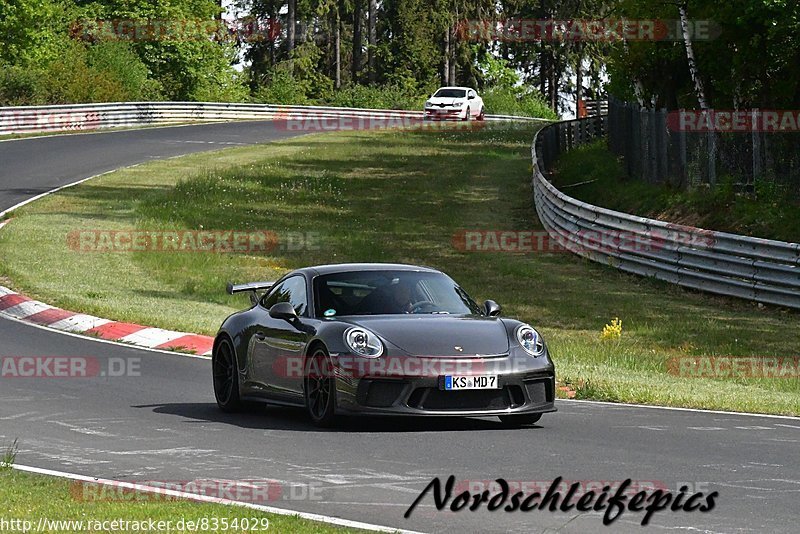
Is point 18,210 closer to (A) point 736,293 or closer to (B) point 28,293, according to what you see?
(B) point 28,293

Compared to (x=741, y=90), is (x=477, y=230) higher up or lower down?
lower down

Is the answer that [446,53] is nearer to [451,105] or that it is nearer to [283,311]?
[451,105]

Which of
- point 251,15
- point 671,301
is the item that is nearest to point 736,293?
point 671,301

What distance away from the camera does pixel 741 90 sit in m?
32.6

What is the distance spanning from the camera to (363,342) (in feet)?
38.5

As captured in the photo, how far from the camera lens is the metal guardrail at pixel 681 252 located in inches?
945

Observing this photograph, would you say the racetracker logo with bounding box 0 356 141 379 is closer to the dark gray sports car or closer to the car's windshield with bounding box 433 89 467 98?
the dark gray sports car

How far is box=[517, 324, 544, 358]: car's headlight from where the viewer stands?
12023 millimetres

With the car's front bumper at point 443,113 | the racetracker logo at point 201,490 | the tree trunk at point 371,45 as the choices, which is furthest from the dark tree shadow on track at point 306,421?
the tree trunk at point 371,45

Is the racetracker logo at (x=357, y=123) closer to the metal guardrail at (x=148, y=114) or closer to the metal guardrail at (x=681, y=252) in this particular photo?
the metal guardrail at (x=148, y=114)

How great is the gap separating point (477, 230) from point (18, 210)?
34.4 feet

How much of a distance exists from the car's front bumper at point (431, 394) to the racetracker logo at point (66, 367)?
487 cm

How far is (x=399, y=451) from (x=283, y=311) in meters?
2.24

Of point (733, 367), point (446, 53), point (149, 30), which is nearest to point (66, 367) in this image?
point (733, 367)
